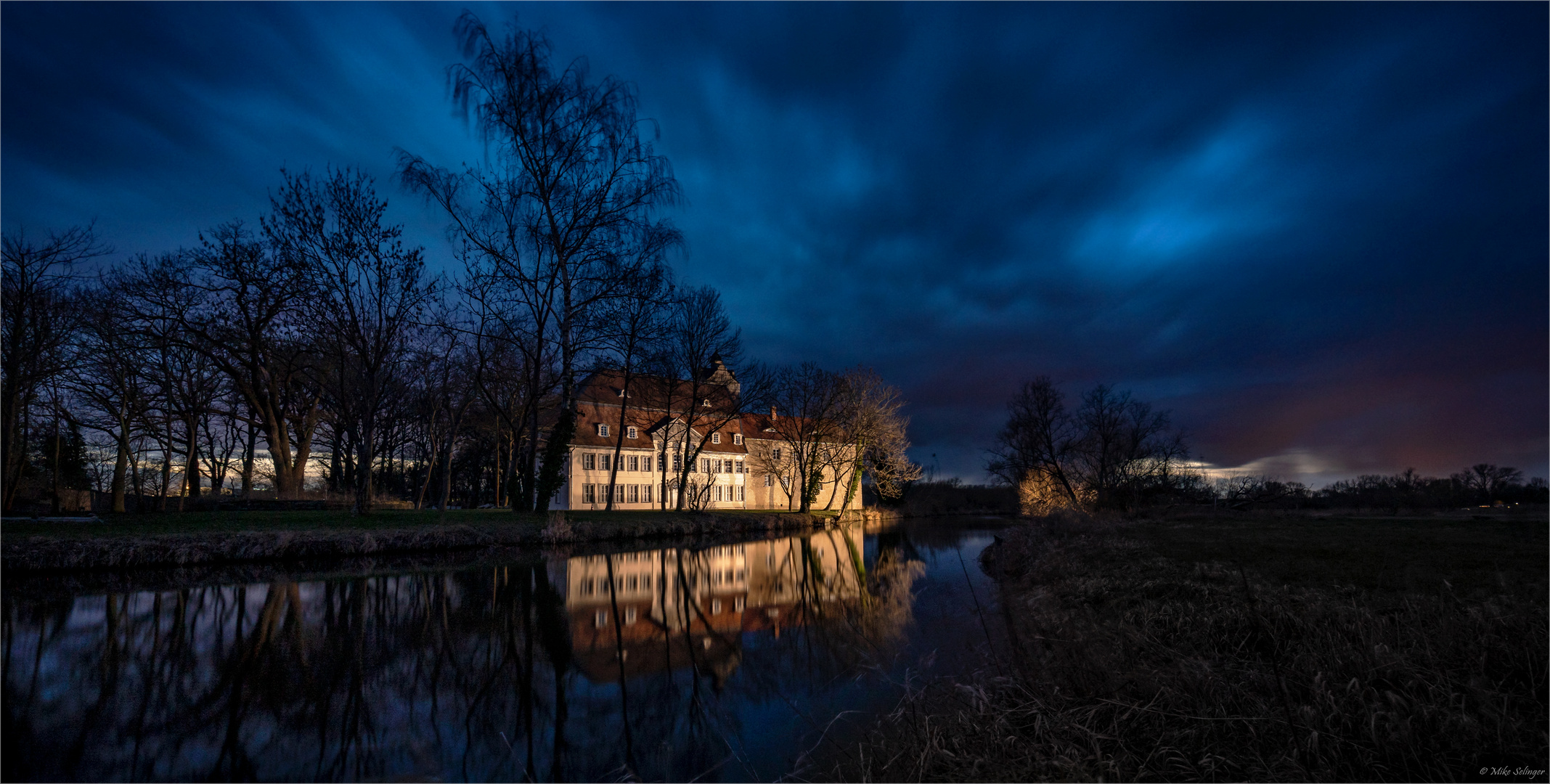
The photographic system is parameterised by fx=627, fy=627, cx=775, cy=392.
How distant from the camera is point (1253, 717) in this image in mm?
2719

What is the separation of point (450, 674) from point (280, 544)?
12.8 metres

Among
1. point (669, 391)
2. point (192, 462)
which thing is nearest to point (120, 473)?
point (192, 462)

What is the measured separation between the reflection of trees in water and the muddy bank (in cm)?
398

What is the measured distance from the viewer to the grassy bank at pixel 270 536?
1249 cm

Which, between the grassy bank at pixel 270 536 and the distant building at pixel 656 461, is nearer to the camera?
the grassy bank at pixel 270 536

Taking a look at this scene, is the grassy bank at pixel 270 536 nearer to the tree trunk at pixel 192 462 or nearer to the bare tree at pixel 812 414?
the tree trunk at pixel 192 462

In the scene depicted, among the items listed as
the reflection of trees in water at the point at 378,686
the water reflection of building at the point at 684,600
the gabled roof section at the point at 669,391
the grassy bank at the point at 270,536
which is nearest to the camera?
the reflection of trees in water at the point at 378,686

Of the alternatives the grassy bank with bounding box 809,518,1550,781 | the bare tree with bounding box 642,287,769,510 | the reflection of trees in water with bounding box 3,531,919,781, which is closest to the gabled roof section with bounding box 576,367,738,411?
the bare tree with bounding box 642,287,769,510

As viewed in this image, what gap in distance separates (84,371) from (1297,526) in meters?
35.7

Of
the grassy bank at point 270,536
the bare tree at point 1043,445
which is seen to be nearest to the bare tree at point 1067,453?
the bare tree at point 1043,445

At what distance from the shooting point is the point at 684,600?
1043 cm

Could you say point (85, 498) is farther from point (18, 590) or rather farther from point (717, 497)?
point (717, 497)

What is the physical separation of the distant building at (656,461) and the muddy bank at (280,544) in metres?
16.0

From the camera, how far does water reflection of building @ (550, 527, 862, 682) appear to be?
22.6ft
